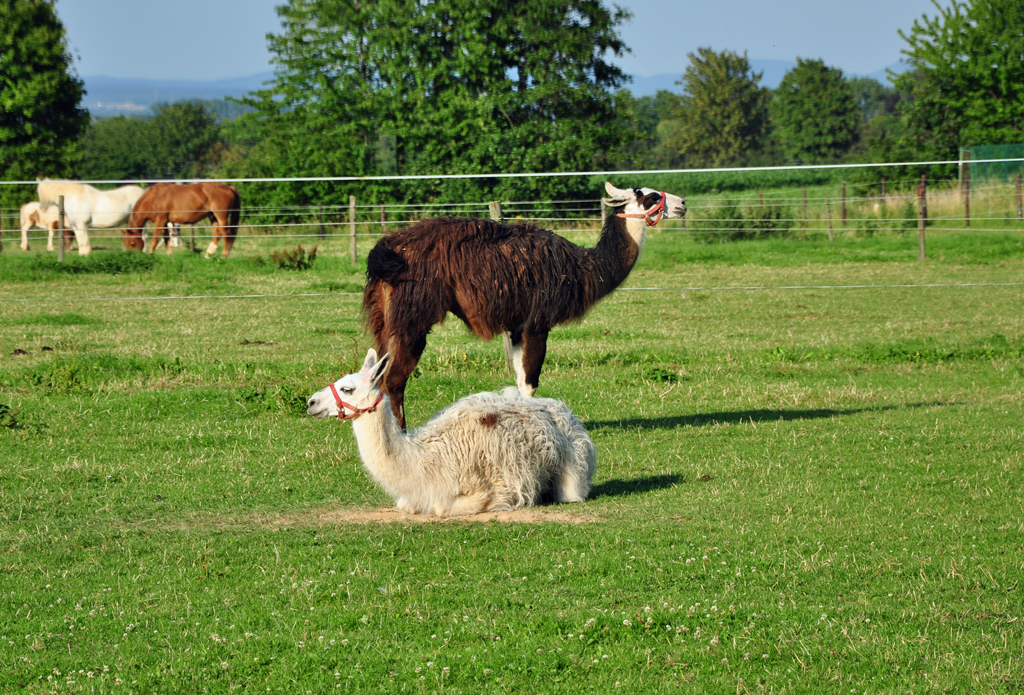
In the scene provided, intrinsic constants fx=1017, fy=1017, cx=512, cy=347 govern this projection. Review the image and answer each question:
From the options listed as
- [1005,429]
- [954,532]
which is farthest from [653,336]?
[954,532]

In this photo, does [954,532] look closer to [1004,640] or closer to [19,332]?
[1004,640]

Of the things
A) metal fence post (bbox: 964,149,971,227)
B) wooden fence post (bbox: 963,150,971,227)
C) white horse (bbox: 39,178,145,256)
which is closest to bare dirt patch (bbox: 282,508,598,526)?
metal fence post (bbox: 964,149,971,227)

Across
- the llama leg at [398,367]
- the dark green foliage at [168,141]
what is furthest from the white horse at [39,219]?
the dark green foliage at [168,141]

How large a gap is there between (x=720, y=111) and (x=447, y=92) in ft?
121

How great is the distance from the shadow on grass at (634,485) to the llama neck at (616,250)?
7.06 feet

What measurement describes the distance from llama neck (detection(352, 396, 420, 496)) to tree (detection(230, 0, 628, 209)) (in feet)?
103

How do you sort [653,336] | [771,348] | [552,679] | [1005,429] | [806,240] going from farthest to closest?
1. [806,240]
2. [653,336]
3. [771,348]
4. [1005,429]
5. [552,679]

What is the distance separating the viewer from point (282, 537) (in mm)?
6109

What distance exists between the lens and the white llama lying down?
6312 mm

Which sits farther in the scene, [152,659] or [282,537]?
[282,537]

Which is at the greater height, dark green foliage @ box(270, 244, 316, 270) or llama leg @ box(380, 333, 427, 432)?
dark green foliage @ box(270, 244, 316, 270)

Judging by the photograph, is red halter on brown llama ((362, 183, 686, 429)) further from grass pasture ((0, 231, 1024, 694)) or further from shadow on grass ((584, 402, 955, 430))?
shadow on grass ((584, 402, 955, 430))

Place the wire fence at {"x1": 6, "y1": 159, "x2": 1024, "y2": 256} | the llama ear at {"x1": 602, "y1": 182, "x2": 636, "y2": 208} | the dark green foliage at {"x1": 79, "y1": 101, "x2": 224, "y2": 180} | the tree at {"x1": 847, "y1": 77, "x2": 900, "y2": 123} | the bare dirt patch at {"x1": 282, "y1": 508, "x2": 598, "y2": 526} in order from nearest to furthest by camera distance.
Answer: the bare dirt patch at {"x1": 282, "y1": 508, "x2": 598, "y2": 526}, the llama ear at {"x1": 602, "y1": 182, "x2": 636, "y2": 208}, the wire fence at {"x1": 6, "y1": 159, "x2": 1024, "y2": 256}, the dark green foliage at {"x1": 79, "y1": 101, "x2": 224, "y2": 180}, the tree at {"x1": 847, "y1": 77, "x2": 900, "y2": 123}

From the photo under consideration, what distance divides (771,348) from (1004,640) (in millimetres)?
8904
